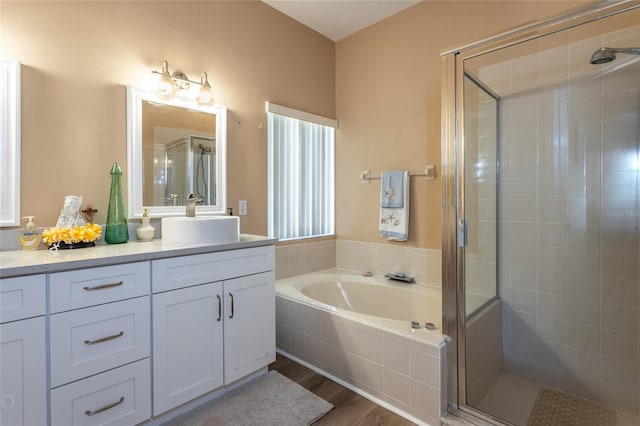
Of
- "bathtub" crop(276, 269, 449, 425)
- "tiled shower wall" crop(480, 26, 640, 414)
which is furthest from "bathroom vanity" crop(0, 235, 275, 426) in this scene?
"tiled shower wall" crop(480, 26, 640, 414)

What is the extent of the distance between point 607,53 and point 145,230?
2.72 meters

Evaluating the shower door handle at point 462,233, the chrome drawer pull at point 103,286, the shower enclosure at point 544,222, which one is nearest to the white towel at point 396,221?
the shower enclosure at point 544,222

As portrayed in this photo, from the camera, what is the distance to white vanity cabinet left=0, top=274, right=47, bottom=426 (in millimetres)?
1087

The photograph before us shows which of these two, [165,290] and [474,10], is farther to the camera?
[474,10]

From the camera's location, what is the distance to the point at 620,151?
5.68ft

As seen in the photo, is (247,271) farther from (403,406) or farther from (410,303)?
(410,303)

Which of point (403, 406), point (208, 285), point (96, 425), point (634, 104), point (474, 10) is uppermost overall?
point (474, 10)

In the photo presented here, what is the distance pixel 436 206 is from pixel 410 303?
0.76 meters

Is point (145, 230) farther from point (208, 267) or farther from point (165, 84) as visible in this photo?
point (165, 84)

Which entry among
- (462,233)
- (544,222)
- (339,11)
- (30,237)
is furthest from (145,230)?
(544,222)

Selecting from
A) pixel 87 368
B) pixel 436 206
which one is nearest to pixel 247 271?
pixel 87 368

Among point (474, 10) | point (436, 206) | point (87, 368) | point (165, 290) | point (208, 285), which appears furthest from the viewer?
point (436, 206)

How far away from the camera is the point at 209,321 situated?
1.64m

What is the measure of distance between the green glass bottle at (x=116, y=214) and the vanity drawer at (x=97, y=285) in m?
0.47
